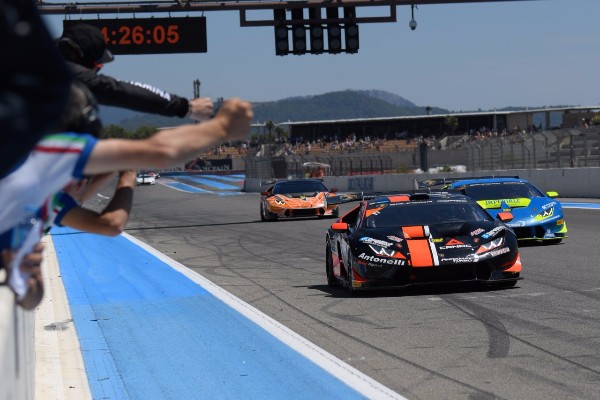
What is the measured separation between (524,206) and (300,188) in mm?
13732

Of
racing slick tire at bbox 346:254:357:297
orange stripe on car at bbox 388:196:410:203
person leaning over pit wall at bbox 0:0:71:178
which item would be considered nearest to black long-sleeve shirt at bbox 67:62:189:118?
person leaning over pit wall at bbox 0:0:71:178

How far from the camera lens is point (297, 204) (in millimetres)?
29438

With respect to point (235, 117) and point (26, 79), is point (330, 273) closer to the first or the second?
point (235, 117)

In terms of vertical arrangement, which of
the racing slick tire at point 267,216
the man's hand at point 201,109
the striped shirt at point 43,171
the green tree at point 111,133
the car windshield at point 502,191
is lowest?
the racing slick tire at point 267,216

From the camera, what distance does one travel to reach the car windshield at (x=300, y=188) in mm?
30153

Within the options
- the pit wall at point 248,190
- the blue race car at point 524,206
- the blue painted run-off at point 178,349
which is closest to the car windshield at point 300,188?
the pit wall at point 248,190

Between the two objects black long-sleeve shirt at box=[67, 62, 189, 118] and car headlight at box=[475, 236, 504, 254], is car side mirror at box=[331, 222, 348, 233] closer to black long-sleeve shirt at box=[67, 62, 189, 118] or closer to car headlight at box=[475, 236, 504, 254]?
car headlight at box=[475, 236, 504, 254]

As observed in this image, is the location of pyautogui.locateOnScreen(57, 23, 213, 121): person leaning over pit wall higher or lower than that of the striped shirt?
higher

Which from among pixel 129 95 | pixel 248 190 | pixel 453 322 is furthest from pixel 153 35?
pixel 248 190

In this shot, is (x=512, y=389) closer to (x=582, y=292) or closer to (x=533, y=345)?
(x=533, y=345)

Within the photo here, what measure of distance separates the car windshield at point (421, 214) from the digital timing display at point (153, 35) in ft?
43.2

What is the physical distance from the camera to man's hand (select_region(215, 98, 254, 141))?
10.5ft

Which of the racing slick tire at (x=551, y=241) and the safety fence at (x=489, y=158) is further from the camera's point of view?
the safety fence at (x=489, y=158)

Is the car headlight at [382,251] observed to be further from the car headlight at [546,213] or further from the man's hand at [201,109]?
the man's hand at [201,109]
